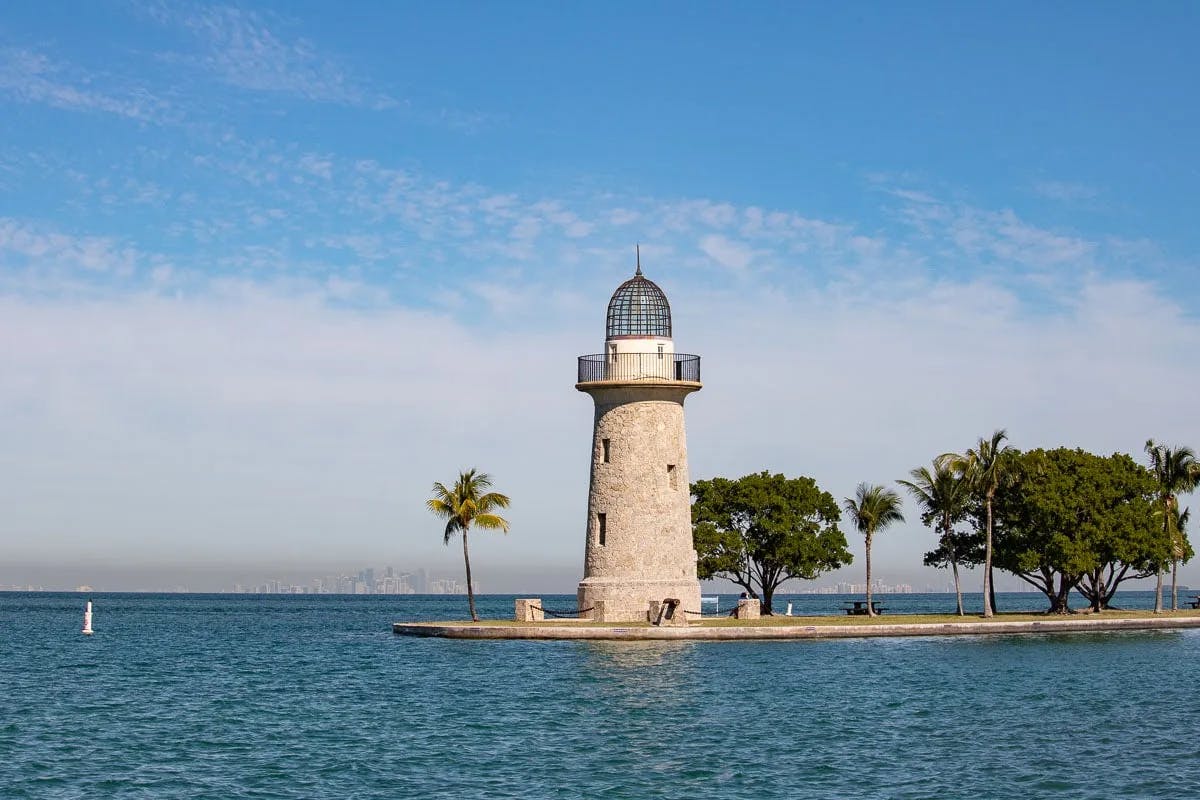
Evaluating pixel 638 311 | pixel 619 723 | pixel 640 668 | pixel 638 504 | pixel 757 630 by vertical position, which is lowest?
pixel 619 723

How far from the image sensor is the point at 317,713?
3638 cm

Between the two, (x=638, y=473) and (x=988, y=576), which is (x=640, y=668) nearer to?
(x=638, y=473)

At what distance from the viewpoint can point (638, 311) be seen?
57062mm

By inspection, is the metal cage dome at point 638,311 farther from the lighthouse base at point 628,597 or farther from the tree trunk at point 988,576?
the tree trunk at point 988,576

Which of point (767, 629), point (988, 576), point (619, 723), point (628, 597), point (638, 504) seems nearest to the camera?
point (619, 723)

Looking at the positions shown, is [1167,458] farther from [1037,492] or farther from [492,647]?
[492,647]

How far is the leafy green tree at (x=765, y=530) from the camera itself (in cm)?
6944

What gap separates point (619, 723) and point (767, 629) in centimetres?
2155

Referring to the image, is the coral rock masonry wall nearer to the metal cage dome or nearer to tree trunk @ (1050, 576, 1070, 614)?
the metal cage dome

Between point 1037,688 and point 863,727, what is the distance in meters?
10.1

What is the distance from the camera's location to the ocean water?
26.0m

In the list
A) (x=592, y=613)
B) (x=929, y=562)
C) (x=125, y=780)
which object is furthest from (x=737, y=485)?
(x=125, y=780)

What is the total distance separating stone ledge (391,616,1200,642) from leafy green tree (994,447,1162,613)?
399cm

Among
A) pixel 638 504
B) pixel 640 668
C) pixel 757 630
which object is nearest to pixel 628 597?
pixel 638 504
